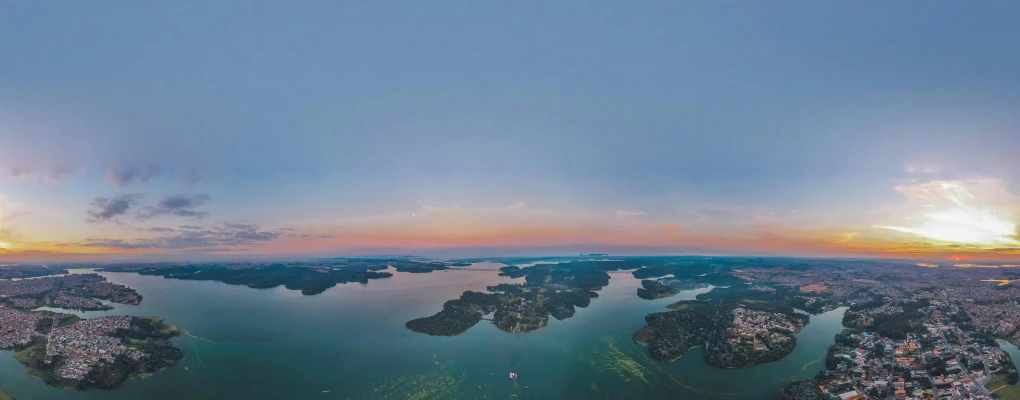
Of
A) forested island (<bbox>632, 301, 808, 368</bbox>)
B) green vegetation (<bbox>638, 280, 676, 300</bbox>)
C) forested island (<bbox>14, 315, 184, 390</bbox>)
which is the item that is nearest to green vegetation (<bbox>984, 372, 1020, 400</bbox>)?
forested island (<bbox>632, 301, 808, 368</bbox>)

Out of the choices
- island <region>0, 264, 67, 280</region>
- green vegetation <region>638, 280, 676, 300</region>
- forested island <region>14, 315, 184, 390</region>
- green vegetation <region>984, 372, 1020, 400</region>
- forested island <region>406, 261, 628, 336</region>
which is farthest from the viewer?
island <region>0, 264, 67, 280</region>

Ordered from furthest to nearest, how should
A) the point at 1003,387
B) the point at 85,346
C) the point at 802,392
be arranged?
the point at 85,346
the point at 802,392
the point at 1003,387

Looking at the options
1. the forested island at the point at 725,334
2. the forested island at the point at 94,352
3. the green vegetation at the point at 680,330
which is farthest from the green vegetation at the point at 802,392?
the forested island at the point at 94,352

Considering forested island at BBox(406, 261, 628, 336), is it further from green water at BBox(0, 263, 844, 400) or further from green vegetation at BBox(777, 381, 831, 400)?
green vegetation at BBox(777, 381, 831, 400)

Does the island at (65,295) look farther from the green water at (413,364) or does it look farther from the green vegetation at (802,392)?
the green vegetation at (802,392)

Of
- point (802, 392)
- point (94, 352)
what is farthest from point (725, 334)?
point (94, 352)

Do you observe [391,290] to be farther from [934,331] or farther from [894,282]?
[894,282]

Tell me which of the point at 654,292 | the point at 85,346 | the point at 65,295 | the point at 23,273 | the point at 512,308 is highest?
the point at 23,273

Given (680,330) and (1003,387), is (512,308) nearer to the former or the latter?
(680,330)

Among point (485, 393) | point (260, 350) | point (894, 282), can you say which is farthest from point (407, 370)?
point (894, 282)
